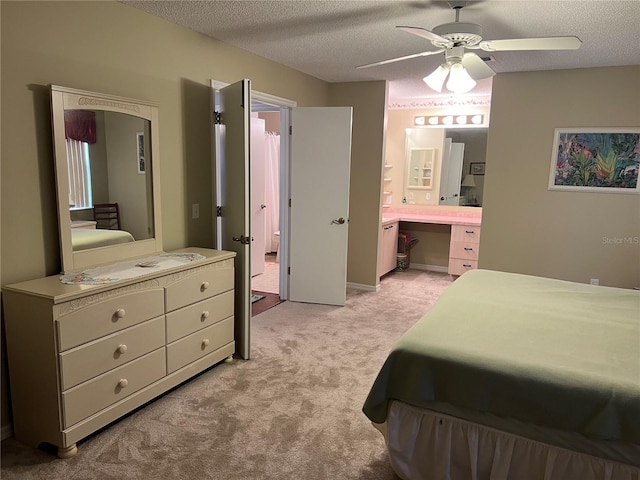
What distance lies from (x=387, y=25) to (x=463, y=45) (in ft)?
2.20

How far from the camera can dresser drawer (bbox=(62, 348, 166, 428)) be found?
220 cm

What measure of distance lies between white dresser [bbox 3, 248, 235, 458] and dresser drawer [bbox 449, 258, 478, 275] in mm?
3808

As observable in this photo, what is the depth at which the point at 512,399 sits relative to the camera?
5.86 feet

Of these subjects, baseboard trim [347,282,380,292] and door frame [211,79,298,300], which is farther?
baseboard trim [347,282,380,292]

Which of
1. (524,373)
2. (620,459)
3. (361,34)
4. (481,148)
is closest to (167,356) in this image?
(524,373)

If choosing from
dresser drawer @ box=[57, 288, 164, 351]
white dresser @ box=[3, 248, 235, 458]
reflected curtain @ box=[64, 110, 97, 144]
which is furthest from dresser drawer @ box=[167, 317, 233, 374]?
reflected curtain @ box=[64, 110, 97, 144]

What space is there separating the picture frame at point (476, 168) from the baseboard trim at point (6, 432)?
544 cm

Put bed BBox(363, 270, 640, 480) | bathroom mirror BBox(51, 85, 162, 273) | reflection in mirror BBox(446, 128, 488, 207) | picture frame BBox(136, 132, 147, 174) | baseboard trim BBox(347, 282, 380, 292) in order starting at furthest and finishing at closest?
reflection in mirror BBox(446, 128, 488, 207), baseboard trim BBox(347, 282, 380, 292), picture frame BBox(136, 132, 147, 174), bathroom mirror BBox(51, 85, 162, 273), bed BBox(363, 270, 640, 480)

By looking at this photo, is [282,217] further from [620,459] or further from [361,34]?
[620,459]

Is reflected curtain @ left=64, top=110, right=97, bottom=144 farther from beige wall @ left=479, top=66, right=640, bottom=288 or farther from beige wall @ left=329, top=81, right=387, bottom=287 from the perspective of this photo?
beige wall @ left=479, top=66, right=640, bottom=288

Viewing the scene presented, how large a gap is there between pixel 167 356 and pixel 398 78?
357cm

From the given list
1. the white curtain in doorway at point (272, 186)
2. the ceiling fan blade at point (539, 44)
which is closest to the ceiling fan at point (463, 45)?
the ceiling fan blade at point (539, 44)

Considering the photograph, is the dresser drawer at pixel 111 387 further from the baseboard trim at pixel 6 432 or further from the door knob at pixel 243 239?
the door knob at pixel 243 239

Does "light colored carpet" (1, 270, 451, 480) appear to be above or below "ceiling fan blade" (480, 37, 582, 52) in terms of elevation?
below
